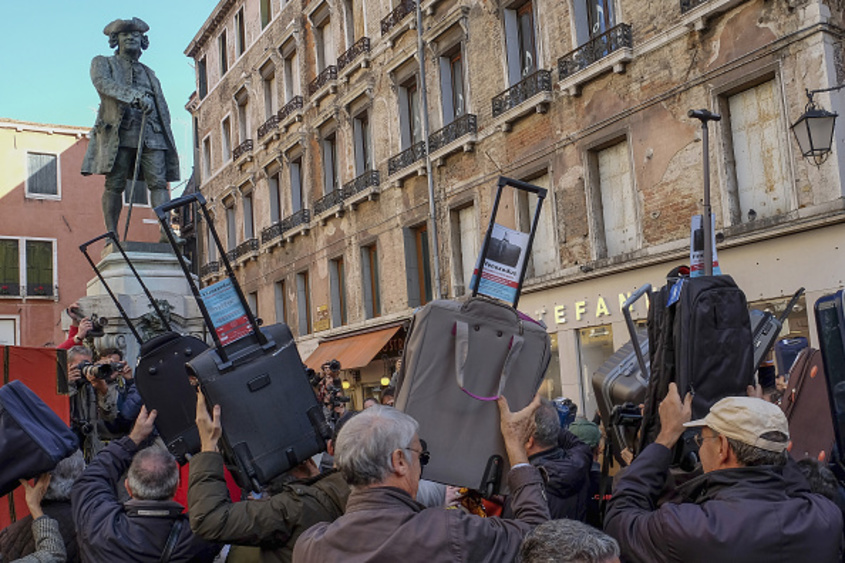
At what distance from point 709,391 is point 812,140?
838 cm

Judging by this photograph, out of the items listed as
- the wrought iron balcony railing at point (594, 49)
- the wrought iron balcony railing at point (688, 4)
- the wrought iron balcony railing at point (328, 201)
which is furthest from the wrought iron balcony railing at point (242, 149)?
the wrought iron balcony railing at point (688, 4)

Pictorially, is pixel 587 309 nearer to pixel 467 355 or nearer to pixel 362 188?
pixel 362 188

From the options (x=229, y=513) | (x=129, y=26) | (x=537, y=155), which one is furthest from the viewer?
(x=537, y=155)

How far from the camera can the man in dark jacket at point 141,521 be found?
10.7ft

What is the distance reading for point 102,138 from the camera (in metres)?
8.48

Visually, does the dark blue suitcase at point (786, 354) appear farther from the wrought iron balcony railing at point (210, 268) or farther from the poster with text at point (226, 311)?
the wrought iron balcony railing at point (210, 268)

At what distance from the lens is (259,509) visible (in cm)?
290

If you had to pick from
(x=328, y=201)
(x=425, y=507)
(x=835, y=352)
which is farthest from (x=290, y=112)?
(x=425, y=507)

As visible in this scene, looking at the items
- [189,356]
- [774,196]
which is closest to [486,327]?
[189,356]

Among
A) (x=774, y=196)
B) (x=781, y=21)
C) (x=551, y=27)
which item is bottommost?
(x=774, y=196)

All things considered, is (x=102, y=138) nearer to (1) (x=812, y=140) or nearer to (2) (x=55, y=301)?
(1) (x=812, y=140)

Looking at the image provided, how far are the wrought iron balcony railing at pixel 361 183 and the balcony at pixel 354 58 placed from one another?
2701 millimetres

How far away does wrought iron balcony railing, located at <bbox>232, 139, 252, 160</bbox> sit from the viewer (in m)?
27.1

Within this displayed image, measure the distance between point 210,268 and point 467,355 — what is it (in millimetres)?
27060
